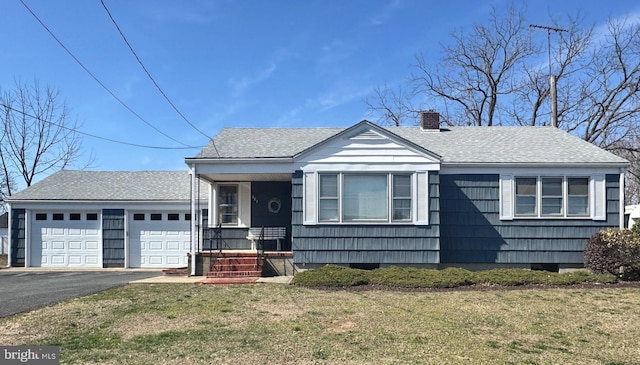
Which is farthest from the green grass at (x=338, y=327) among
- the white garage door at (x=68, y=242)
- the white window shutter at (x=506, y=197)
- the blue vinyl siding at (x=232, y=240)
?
the white garage door at (x=68, y=242)

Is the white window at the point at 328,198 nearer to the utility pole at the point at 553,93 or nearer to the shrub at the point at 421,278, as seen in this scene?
the shrub at the point at 421,278

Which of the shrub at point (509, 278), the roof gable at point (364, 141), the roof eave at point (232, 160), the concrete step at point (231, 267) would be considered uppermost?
the roof gable at point (364, 141)

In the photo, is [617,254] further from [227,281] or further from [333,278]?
[227,281]

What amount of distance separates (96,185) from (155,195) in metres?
2.82

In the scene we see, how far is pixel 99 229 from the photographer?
56.1ft

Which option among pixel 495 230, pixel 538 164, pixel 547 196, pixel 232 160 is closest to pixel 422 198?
pixel 495 230

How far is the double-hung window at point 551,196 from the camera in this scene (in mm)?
12992

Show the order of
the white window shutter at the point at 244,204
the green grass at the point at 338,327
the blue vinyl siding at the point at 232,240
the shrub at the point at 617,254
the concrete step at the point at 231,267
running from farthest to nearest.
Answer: the white window shutter at the point at 244,204
the blue vinyl siding at the point at 232,240
the concrete step at the point at 231,267
the shrub at the point at 617,254
the green grass at the point at 338,327

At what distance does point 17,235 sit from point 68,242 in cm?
185

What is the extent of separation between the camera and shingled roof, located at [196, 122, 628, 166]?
516 inches

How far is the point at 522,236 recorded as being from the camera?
12984 millimetres

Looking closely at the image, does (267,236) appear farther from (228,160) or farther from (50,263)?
(50,263)

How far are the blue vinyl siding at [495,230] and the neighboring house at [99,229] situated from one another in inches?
360

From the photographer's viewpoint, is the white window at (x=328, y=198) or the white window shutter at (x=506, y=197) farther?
the white window shutter at (x=506, y=197)
